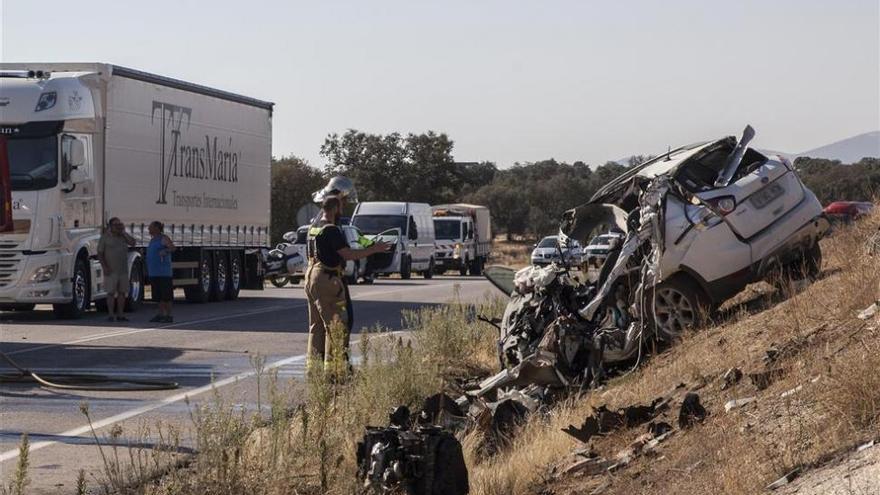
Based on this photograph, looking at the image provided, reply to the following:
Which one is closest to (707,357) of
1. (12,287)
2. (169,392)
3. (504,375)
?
(504,375)

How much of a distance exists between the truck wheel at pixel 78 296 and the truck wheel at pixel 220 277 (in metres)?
5.63

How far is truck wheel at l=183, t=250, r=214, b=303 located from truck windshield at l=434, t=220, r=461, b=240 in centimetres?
2422

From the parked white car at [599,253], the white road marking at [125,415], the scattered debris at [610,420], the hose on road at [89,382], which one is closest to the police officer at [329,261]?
the white road marking at [125,415]

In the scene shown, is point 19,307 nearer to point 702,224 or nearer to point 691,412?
point 702,224

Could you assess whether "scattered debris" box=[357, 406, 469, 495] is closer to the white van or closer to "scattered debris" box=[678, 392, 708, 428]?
"scattered debris" box=[678, 392, 708, 428]

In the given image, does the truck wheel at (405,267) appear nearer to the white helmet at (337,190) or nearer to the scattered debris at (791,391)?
the white helmet at (337,190)

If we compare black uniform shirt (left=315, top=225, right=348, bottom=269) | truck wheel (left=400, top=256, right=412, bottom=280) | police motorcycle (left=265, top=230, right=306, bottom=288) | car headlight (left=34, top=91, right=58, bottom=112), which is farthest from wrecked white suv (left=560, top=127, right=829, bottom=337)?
truck wheel (left=400, top=256, right=412, bottom=280)

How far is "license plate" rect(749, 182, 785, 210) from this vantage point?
13.3 metres

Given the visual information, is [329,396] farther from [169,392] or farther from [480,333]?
[480,333]

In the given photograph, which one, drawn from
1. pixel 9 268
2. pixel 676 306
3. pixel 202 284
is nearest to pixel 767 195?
pixel 676 306

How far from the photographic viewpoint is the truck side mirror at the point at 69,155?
80.5 feet

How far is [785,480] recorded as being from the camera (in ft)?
21.4

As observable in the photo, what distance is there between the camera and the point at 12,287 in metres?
24.0

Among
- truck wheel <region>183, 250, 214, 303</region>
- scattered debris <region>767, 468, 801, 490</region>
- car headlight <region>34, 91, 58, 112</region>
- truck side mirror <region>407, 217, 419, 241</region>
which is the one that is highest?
car headlight <region>34, 91, 58, 112</region>
